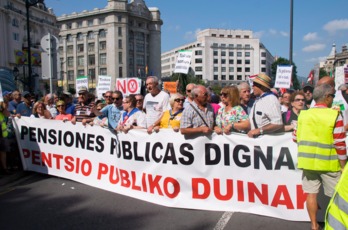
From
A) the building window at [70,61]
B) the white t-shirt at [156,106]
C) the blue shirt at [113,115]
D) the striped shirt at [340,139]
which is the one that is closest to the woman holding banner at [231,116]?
the striped shirt at [340,139]

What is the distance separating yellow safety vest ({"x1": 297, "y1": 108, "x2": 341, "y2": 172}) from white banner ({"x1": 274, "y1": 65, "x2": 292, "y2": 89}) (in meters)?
9.48

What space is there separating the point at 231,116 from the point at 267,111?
0.59 metres

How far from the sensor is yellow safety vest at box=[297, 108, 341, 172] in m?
3.58

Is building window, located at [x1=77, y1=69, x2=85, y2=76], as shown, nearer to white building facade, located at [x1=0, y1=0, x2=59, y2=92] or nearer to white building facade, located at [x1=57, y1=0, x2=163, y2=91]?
white building facade, located at [x1=57, y1=0, x2=163, y2=91]

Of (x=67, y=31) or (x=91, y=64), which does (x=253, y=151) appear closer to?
(x=91, y=64)

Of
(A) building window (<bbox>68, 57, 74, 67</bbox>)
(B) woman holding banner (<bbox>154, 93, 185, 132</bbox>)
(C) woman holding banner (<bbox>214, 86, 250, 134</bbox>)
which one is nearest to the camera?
(C) woman holding banner (<bbox>214, 86, 250, 134</bbox>)

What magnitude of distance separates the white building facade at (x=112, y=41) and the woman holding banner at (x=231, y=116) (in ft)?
300

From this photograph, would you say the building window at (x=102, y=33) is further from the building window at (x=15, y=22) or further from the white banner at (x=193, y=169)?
the white banner at (x=193, y=169)

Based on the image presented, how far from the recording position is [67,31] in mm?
105938

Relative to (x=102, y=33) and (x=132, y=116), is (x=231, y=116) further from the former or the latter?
(x=102, y=33)

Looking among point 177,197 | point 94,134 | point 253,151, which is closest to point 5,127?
point 94,134

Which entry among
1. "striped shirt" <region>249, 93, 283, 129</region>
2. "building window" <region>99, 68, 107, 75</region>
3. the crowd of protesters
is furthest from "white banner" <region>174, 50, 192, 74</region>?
"building window" <region>99, 68, 107, 75</region>

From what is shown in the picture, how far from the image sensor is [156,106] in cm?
633

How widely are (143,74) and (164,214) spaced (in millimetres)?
103805
